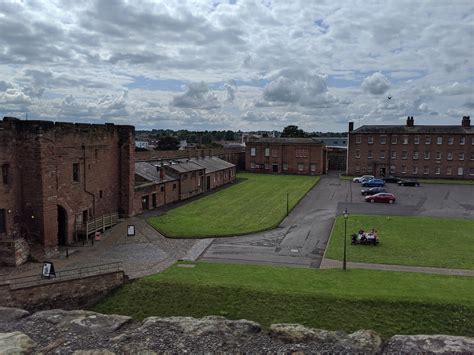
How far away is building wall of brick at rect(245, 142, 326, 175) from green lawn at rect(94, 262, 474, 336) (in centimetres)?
5108

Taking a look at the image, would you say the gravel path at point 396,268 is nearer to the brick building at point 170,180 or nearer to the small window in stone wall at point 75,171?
the small window in stone wall at point 75,171

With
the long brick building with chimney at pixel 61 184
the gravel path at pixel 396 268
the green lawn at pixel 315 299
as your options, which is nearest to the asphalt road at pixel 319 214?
the gravel path at pixel 396 268

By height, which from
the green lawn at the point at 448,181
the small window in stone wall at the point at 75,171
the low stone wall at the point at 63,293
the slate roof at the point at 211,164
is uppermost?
the small window in stone wall at the point at 75,171

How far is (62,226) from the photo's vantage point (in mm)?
26641

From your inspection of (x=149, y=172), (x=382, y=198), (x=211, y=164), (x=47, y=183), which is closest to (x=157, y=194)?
(x=149, y=172)

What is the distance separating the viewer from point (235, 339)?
40.5ft

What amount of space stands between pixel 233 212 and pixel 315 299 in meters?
20.1

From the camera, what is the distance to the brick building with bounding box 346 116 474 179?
65000 millimetres

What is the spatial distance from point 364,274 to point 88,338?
13975 mm

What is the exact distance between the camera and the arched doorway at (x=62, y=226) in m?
26.4

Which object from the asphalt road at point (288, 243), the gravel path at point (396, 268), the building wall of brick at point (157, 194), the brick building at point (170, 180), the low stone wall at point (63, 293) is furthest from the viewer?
the brick building at point (170, 180)

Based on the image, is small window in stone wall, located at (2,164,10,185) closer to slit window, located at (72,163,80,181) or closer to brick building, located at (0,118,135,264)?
brick building, located at (0,118,135,264)

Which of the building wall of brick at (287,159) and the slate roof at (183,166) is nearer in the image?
the slate roof at (183,166)

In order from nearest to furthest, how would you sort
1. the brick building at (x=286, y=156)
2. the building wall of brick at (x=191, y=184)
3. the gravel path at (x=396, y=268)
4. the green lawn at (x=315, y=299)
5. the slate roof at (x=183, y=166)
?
the green lawn at (x=315, y=299) < the gravel path at (x=396, y=268) < the building wall of brick at (x=191, y=184) < the slate roof at (x=183, y=166) < the brick building at (x=286, y=156)
